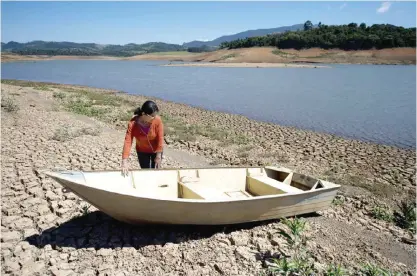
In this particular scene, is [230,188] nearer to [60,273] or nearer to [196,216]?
[196,216]

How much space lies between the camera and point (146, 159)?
646 cm

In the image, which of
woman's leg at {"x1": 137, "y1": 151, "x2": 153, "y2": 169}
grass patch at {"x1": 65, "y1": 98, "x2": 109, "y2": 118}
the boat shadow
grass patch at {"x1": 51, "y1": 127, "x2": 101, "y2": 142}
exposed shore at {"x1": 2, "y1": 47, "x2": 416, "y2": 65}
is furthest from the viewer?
exposed shore at {"x1": 2, "y1": 47, "x2": 416, "y2": 65}

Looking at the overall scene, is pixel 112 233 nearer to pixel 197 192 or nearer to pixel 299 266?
pixel 197 192

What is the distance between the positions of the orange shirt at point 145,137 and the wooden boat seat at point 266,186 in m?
2.14

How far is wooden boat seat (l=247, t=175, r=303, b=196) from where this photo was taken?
641 centimetres

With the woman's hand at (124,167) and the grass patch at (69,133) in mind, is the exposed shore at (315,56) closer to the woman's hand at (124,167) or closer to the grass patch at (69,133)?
the grass patch at (69,133)

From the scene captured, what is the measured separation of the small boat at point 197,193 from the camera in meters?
Result: 4.83

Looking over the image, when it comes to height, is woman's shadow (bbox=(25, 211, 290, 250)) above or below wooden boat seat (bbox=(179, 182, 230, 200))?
below

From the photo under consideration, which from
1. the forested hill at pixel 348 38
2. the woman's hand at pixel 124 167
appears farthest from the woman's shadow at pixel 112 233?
the forested hill at pixel 348 38

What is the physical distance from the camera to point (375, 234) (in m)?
6.62

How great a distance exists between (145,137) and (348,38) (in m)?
87.9

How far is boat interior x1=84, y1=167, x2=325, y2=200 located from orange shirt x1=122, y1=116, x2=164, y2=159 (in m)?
0.46

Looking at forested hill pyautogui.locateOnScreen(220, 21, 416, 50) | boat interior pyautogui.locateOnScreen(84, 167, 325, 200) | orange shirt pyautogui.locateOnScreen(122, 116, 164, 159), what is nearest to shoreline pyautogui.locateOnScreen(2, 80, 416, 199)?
boat interior pyautogui.locateOnScreen(84, 167, 325, 200)

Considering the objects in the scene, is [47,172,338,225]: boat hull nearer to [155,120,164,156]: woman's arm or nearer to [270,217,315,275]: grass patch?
[270,217,315,275]: grass patch
